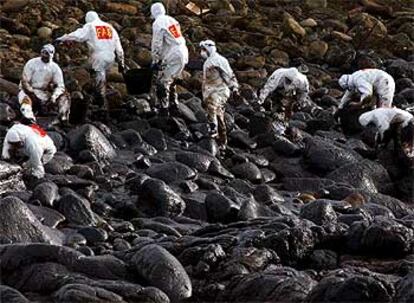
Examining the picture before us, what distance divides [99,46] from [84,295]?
26.9 feet

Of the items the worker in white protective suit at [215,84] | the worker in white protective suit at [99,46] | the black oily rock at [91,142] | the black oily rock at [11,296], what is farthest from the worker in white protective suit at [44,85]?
the black oily rock at [11,296]

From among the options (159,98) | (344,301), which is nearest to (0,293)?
(344,301)

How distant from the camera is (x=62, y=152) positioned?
13922 millimetres

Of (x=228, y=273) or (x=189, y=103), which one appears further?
(x=189, y=103)

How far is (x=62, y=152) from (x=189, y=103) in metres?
3.72

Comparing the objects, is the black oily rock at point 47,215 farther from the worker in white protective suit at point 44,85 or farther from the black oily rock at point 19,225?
the worker in white protective suit at point 44,85

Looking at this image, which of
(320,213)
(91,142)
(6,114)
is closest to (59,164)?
(91,142)

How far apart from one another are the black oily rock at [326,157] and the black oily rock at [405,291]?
7541 millimetres

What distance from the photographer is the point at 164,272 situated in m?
8.57

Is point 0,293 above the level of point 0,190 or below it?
above

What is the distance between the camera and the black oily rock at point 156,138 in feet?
49.6

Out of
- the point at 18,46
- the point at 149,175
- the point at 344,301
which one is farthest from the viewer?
the point at 18,46

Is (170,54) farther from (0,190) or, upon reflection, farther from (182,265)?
(182,265)

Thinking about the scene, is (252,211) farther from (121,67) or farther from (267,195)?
(121,67)
